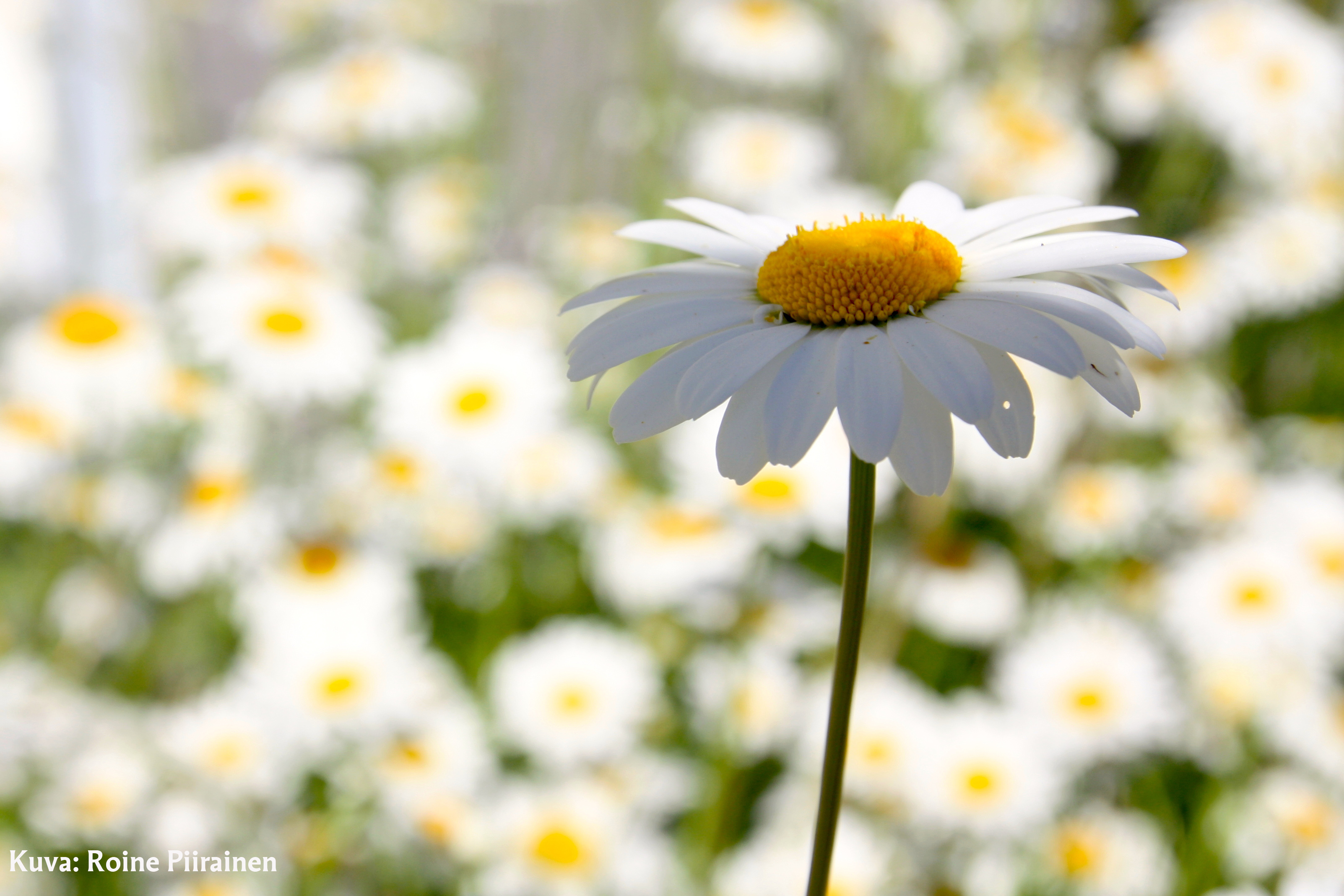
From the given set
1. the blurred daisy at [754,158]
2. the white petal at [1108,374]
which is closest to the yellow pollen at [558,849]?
the white petal at [1108,374]

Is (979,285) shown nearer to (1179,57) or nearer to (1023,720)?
(1023,720)

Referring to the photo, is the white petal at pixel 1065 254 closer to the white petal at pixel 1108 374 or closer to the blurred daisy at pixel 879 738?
the white petal at pixel 1108 374

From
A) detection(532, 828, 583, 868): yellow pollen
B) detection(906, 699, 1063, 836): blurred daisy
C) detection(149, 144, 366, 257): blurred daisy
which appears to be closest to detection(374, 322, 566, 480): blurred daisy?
detection(149, 144, 366, 257): blurred daisy

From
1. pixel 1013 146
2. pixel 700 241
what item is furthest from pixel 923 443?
pixel 1013 146

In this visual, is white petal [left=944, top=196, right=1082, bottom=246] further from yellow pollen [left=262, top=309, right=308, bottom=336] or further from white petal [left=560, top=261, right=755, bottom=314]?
yellow pollen [left=262, top=309, right=308, bottom=336]

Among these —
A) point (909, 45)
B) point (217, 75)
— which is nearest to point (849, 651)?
point (909, 45)

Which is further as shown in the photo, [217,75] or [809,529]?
[217,75]

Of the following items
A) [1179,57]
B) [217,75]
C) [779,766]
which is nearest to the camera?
[779,766]
